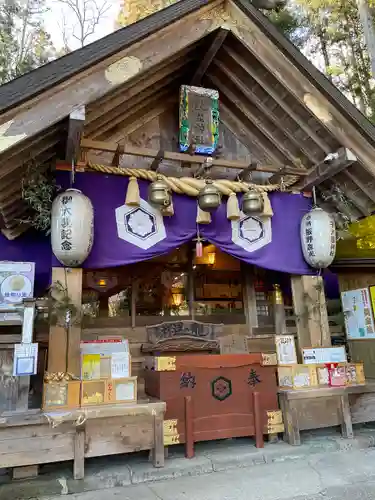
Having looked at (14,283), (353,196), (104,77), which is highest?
(104,77)

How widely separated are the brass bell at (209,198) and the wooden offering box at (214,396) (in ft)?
6.71

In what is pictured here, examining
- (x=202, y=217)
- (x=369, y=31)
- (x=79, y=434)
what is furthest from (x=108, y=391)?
(x=369, y=31)

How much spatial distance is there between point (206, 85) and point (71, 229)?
365 cm

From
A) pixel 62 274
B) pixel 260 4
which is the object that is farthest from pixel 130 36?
pixel 260 4

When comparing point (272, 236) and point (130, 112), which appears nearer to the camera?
point (130, 112)

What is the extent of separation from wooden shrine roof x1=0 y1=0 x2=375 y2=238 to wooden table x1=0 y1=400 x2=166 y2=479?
2844 mm

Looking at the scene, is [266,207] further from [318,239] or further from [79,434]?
[79,434]

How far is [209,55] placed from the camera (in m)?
5.75

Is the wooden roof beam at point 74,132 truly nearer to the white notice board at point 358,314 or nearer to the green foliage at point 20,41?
the white notice board at point 358,314

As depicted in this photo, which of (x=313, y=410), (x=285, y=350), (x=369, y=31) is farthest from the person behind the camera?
(x=369, y=31)

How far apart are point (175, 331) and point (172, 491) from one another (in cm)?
263

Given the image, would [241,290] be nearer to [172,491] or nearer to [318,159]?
[318,159]

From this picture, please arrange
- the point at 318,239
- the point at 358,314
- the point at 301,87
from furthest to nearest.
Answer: the point at 358,314 < the point at 318,239 < the point at 301,87

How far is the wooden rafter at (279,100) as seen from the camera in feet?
19.3
